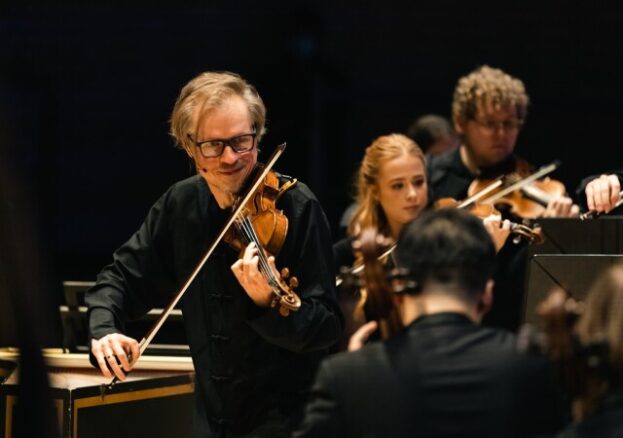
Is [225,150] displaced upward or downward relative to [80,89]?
downward

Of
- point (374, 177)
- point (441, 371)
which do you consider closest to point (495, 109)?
point (374, 177)

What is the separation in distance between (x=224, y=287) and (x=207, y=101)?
0.47m

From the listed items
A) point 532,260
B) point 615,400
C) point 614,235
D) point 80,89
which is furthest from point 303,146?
point 615,400

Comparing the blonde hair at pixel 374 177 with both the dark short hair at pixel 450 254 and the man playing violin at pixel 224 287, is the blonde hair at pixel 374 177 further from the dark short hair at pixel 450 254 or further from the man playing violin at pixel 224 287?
the dark short hair at pixel 450 254

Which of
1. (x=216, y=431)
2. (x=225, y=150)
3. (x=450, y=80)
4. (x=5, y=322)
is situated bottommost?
(x=216, y=431)

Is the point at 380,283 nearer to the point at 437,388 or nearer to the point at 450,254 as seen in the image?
the point at 450,254

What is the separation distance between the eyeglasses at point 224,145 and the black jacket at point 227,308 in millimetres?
156

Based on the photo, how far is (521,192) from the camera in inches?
191

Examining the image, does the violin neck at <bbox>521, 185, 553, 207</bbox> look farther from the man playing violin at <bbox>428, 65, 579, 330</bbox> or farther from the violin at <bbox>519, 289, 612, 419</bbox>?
the violin at <bbox>519, 289, 612, 419</bbox>

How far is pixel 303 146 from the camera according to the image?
624 cm

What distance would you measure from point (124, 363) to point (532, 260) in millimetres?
1171

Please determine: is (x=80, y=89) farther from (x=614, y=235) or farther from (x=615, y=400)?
(x=615, y=400)

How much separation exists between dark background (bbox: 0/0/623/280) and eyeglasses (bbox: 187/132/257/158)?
314 centimetres

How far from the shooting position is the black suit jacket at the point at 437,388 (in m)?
2.15
